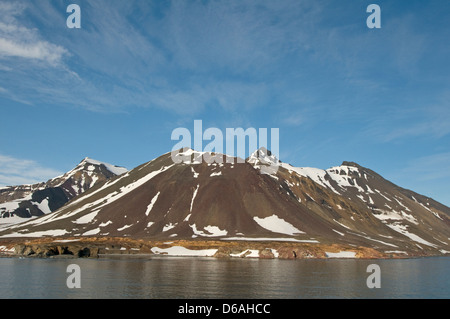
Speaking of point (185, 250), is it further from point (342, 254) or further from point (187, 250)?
point (342, 254)

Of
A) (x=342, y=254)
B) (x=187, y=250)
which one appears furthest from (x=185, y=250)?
(x=342, y=254)

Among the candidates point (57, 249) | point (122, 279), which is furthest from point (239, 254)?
point (122, 279)

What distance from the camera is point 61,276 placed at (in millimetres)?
60781

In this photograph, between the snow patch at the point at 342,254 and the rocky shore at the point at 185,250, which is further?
the snow patch at the point at 342,254

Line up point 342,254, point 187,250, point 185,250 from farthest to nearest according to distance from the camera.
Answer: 1. point 185,250
2. point 187,250
3. point 342,254

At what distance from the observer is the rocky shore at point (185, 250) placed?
124 m

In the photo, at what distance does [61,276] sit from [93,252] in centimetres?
6672

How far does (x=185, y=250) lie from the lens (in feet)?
485

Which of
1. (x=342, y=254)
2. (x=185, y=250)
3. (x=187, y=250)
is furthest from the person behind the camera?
(x=185, y=250)

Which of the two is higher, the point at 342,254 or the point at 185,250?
the point at 185,250

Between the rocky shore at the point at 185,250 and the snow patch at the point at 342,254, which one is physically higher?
the rocky shore at the point at 185,250

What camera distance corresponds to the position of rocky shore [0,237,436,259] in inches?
4889
